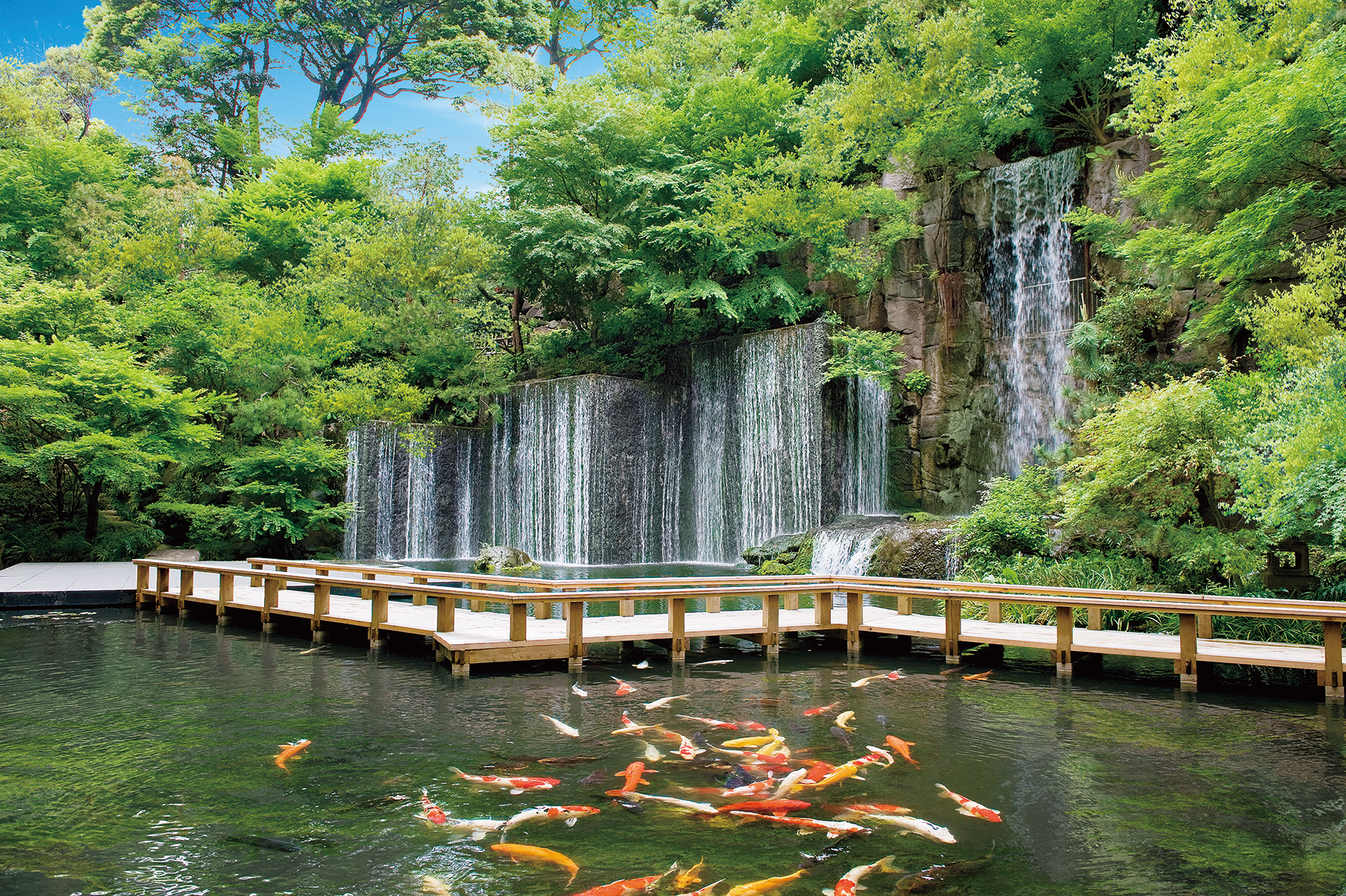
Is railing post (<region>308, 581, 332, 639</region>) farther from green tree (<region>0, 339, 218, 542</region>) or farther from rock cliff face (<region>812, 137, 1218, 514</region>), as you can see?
rock cliff face (<region>812, 137, 1218, 514</region>)

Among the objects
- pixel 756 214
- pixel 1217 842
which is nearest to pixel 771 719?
pixel 1217 842

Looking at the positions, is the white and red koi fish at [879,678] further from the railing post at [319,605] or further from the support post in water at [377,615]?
the railing post at [319,605]

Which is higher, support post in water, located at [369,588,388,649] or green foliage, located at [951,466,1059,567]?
green foliage, located at [951,466,1059,567]

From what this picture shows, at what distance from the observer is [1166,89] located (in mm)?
13406

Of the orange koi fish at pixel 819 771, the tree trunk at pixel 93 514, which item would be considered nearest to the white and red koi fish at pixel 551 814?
the orange koi fish at pixel 819 771

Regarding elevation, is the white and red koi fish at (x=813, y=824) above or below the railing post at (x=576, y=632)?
below

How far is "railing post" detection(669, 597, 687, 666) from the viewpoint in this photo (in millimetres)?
9594

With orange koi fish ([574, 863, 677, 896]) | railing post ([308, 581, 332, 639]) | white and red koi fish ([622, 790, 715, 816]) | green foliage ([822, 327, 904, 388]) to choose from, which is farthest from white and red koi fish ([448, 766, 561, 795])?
green foliage ([822, 327, 904, 388])

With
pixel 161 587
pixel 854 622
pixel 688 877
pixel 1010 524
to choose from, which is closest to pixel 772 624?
pixel 854 622

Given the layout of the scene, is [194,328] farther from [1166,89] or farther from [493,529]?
[1166,89]

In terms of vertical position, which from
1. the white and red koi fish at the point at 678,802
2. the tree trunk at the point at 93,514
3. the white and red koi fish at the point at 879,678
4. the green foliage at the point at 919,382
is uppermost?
the green foliage at the point at 919,382

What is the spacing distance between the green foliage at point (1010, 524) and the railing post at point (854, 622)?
4075 mm

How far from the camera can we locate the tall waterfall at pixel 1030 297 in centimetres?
1775

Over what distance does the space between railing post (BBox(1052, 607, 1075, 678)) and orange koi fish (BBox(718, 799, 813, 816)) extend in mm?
5040
